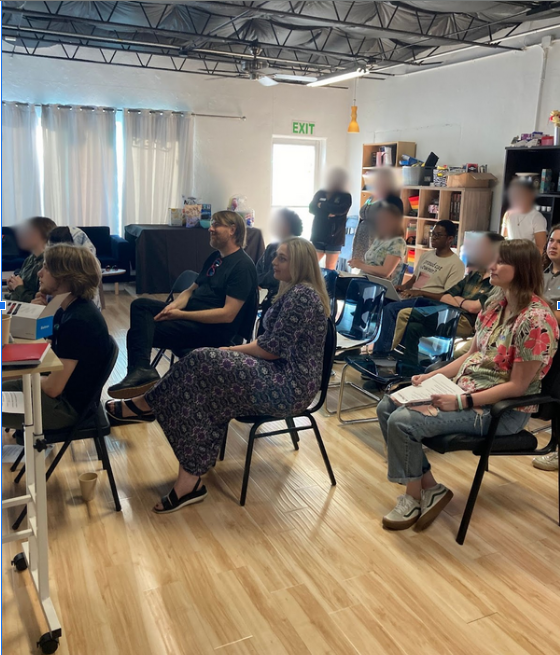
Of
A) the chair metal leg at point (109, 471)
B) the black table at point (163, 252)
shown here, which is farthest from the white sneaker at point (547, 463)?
the black table at point (163, 252)

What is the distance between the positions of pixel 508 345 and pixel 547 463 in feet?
3.23

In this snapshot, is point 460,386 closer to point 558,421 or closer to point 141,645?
point 558,421

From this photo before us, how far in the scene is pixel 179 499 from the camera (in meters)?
2.43

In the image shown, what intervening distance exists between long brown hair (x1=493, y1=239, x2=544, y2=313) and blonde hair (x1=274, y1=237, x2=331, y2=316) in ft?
2.32

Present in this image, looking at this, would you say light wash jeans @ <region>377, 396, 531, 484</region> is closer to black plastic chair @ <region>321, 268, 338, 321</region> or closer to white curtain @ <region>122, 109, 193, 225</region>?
black plastic chair @ <region>321, 268, 338, 321</region>

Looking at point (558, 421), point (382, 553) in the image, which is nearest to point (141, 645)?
point (382, 553)

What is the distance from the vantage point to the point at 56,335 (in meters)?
2.33

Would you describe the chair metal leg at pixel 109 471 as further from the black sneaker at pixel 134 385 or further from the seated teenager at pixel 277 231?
the seated teenager at pixel 277 231

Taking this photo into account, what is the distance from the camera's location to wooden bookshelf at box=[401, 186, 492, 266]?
6516mm

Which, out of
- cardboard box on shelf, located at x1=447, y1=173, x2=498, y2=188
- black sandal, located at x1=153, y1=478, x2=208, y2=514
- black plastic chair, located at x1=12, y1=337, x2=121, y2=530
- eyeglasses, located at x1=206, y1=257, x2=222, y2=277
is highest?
cardboard box on shelf, located at x1=447, y1=173, x2=498, y2=188

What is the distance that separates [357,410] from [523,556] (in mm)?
1533

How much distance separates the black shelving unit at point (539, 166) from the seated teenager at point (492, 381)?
357 cm

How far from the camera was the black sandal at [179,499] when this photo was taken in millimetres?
2402

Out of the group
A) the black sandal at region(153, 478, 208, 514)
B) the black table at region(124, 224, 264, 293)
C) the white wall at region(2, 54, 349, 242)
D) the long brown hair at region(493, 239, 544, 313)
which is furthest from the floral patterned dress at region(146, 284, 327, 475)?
the white wall at region(2, 54, 349, 242)
